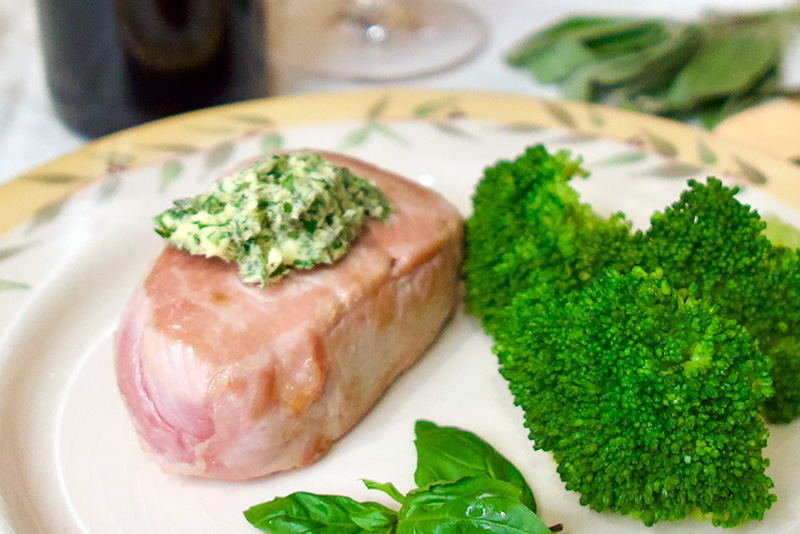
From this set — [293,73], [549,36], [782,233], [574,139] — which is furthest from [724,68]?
[293,73]

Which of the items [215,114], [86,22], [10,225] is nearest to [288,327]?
[10,225]

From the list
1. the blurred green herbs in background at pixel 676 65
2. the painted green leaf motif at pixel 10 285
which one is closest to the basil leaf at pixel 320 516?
the painted green leaf motif at pixel 10 285

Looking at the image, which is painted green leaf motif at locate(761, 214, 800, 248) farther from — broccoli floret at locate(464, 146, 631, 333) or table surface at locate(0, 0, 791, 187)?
table surface at locate(0, 0, 791, 187)

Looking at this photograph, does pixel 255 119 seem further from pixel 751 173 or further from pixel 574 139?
pixel 751 173

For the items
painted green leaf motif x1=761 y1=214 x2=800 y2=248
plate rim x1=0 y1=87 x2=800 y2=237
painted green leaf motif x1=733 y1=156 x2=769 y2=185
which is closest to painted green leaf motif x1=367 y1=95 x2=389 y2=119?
plate rim x1=0 y1=87 x2=800 y2=237

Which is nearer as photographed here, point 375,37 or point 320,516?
point 320,516
